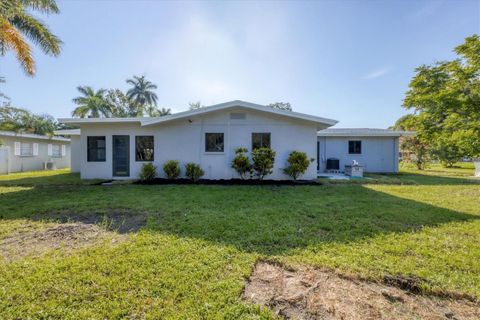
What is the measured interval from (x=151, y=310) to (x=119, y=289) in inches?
22.6

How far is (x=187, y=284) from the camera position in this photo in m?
2.50

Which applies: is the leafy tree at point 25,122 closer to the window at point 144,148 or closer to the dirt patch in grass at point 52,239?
the window at point 144,148

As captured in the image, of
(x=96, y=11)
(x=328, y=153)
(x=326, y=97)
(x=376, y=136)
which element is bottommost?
(x=328, y=153)

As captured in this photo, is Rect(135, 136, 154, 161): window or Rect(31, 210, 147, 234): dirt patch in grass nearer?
Rect(31, 210, 147, 234): dirt patch in grass

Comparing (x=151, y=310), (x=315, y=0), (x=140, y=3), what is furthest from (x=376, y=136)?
(x=151, y=310)

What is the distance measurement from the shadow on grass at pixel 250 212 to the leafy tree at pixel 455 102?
6.22 metres

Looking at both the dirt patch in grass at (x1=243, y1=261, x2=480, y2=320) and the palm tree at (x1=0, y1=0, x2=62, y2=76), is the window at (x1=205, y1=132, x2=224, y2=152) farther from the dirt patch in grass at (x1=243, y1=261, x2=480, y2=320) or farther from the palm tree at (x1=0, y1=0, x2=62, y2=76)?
the dirt patch in grass at (x1=243, y1=261, x2=480, y2=320)

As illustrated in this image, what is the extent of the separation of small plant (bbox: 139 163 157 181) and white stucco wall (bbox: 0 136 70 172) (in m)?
12.1

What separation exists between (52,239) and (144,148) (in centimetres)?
732

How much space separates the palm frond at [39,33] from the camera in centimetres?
903

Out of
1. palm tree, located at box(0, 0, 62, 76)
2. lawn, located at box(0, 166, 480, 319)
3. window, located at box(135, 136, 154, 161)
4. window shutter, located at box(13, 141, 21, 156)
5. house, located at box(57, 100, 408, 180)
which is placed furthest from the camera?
window shutter, located at box(13, 141, 21, 156)

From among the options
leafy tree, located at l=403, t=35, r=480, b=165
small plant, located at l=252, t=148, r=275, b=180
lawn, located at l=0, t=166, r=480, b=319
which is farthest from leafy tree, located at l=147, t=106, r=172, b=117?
leafy tree, located at l=403, t=35, r=480, b=165

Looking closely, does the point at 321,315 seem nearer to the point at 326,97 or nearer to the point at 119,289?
the point at 119,289

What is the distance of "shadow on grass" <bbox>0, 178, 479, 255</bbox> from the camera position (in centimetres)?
398
